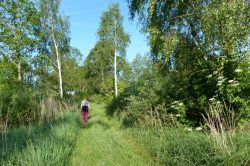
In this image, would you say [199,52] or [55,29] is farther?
[55,29]

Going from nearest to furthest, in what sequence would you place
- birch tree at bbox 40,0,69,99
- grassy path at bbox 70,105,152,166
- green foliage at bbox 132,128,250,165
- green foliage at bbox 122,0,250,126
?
green foliage at bbox 132,128,250,165 < grassy path at bbox 70,105,152,166 < green foliage at bbox 122,0,250,126 < birch tree at bbox 40,0,69,99

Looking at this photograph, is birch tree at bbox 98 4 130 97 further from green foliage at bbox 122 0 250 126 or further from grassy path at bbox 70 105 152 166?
grassy path at bbox 70 105 152 166

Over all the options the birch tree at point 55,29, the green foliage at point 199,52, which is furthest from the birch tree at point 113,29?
the green foliage at point 199,52

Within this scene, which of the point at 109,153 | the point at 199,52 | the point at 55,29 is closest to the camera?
the point at 109,153

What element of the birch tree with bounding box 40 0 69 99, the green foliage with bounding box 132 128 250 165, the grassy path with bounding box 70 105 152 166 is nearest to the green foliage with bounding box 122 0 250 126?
the green foliage with bounding box 132 128 250 165

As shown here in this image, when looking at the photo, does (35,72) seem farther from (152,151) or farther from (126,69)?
(152,151)

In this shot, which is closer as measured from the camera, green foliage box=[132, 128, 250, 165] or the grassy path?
green foliage box=[132, 128, 250, 165]

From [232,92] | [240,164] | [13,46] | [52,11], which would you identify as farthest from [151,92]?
[52,11]

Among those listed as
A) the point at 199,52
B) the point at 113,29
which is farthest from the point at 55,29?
the point at 199,52

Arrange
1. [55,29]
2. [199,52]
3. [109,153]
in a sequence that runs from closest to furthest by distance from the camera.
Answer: [109,153]
[199,52]
[55,29]

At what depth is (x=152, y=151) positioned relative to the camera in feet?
20.5

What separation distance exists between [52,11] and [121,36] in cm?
909

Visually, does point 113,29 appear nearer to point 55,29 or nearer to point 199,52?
point 55,29

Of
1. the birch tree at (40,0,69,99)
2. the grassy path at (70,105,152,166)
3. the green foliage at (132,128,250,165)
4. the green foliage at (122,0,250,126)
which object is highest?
the birch tree at (40,0,69,99)
